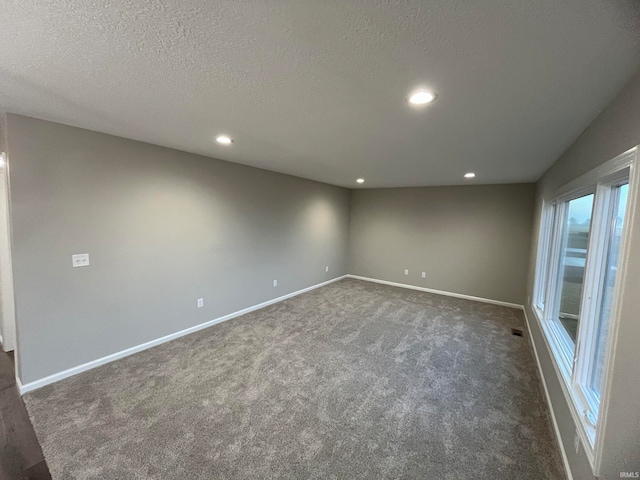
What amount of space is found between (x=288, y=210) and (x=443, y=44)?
3.87m

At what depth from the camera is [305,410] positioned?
2123 millimetres

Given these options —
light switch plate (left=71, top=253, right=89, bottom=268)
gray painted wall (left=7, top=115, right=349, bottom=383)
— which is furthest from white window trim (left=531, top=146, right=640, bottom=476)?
light switch plate (left=71, top=253, right=89, bottom=268)

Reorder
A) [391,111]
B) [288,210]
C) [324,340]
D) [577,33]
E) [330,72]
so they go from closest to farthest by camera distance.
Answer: [577,33] → [330,72] → [391,111] → [324,340] → [288,210]

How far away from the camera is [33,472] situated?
5.23 ft

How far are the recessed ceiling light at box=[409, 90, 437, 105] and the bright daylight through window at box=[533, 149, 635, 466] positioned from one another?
95 centimetres

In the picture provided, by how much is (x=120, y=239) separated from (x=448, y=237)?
5.48m

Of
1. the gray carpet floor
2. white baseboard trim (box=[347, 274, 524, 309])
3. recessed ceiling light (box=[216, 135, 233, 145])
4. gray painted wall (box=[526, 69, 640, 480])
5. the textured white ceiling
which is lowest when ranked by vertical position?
the gray carpet floor

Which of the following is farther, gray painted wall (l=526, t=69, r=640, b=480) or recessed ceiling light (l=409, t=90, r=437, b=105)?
recessed ceiling light (l=409, t=90, r=437, b=105)

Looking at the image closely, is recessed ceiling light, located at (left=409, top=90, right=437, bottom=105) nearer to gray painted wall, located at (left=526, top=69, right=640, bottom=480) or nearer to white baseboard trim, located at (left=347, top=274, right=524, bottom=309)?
gray painted wall, located at (left=526, top=69, right=640, bottom=480)

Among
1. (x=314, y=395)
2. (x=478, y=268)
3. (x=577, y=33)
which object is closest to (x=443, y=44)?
(x=577, y=33)

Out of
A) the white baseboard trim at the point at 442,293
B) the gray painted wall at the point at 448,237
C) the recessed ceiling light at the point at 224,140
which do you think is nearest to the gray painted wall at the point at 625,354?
the recessed ceiling light at the point at 224,140

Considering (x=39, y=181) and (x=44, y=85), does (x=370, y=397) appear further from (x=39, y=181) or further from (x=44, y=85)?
(x=39, y=181)

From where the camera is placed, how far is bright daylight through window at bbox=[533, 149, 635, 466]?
1396 mm

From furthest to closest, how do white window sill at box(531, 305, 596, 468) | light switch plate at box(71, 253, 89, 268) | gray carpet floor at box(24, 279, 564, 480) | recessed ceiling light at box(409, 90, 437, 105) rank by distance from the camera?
light switch plate at box(71, 253, 89, 268), gray carpet floor at box(24, 279, 564, 480), recessed ceiling light at box(409, 90, 437, 105), white window sill at box(531, 305, 596, 468)
